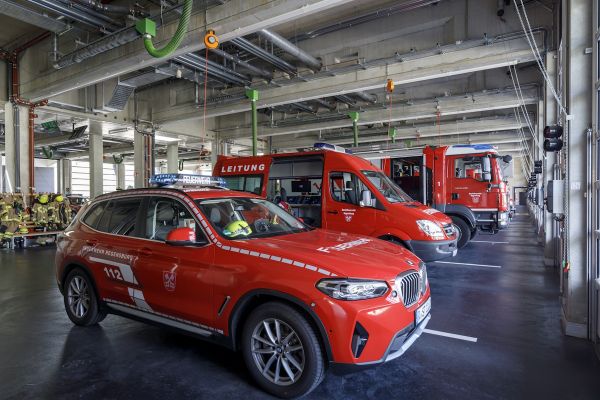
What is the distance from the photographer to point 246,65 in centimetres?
928

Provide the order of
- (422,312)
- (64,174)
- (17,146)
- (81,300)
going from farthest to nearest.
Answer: (64,174) < (17,146) < (81,300) < (422,312)

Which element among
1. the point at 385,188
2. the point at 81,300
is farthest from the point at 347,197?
the point at 81,300

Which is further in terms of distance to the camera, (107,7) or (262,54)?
(262,54)

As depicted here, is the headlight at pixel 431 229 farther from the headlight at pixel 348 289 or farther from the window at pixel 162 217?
the window at pixel 162 217

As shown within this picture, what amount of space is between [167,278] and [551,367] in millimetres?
3474

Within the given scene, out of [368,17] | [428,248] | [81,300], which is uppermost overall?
[368,17]

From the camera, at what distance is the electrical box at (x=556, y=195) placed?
419 cm

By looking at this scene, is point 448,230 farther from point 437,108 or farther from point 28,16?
point 28,16

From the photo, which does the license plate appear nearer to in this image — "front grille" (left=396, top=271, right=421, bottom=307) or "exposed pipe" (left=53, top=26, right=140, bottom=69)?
"front grille" (left=396, top=271, right=421, bottom=307)

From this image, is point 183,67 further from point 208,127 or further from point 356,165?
point 208,127

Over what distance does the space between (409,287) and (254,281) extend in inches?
47.4

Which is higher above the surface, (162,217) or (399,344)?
(162,217)

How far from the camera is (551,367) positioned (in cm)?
326

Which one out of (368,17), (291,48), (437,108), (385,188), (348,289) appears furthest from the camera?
(437,108)
